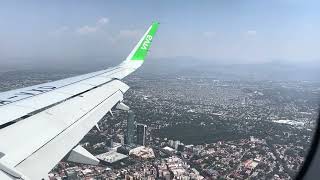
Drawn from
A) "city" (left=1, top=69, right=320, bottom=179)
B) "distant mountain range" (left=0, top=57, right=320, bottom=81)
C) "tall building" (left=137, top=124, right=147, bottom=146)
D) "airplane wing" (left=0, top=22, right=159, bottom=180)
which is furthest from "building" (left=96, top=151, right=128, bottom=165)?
"distant mountain range" (left=0, top=57, right=320, bottom=81)

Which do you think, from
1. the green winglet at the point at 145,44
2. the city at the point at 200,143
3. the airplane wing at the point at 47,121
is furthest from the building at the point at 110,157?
the airplane wing at the point at 47,121

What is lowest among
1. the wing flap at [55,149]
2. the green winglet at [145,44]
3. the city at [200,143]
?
the city at [200,143]

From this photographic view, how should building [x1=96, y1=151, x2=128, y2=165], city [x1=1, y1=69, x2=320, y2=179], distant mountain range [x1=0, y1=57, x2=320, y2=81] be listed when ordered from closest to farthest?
city [x1=1, y1=69, x2=320, y2=179], building [x1=96, y1=151, x2=128, y2=165], distant mountain range [x1=0, y1=57, x2=320, y2=81]

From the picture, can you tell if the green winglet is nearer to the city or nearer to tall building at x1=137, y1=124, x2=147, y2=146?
the city

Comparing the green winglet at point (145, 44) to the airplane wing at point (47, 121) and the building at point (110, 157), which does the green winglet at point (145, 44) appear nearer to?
the airplane wing at point (47, 121)

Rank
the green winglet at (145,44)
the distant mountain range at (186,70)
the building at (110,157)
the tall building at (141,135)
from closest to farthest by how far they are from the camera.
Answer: the green winglet at (145,44) → the building at (110,157) → the tall building at (141,135) → the distant mountain range at (186,70)

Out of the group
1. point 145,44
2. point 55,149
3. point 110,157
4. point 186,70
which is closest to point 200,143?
point 110,157

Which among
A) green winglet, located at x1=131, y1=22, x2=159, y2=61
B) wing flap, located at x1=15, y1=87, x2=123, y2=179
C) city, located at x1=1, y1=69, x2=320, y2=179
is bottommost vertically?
city, located at x1=1, y1=69, x2=320, y2=179
